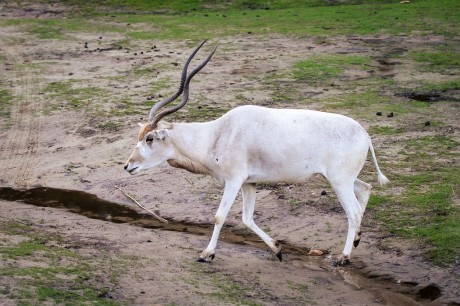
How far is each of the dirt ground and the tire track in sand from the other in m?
0.02

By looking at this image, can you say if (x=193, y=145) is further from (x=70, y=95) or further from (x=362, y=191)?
(x=70, y=95)

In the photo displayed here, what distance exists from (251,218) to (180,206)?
75.2 inches

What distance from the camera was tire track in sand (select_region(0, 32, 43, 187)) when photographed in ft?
41.8

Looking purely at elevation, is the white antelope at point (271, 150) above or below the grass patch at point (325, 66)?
above

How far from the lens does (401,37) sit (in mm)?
20078

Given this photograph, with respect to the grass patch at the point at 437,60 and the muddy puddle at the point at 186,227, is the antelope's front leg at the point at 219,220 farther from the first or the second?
the grass patch at the point at 437,60

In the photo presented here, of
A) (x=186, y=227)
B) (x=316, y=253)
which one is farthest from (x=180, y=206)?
(x=316, y=253)

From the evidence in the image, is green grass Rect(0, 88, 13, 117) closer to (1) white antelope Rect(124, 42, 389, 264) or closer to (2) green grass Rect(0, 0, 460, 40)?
(2) green grass Rect(0, 0, 460, 40)

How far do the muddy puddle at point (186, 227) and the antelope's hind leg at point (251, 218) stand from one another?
0.27m

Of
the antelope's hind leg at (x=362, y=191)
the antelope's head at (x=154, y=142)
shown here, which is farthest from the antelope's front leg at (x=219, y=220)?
the antelope's hind leg at (x=362, y=191)

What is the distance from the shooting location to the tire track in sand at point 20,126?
12.8 m

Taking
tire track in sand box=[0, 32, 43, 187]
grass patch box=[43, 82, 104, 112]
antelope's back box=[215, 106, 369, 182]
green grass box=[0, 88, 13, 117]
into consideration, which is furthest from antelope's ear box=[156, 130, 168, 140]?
green grass box=[0, 88, 13, 117]

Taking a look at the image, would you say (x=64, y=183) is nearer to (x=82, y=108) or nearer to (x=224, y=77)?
(x=82, y=108)

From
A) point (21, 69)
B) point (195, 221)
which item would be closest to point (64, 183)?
point (195, 221)
